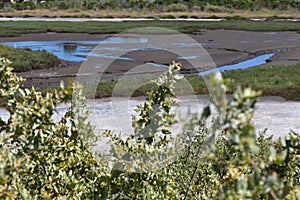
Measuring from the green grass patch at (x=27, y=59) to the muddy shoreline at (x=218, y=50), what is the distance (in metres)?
0.45

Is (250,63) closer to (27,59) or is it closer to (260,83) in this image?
(260,83)

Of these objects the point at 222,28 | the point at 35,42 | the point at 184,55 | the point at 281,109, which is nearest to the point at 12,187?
the point at 281,109

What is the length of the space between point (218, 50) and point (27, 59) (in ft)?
37.2

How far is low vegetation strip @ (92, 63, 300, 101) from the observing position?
14.0 meters

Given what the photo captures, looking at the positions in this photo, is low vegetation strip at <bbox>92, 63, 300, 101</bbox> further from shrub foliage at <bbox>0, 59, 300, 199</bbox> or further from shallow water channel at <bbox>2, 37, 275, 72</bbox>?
shrub foliage at <bbox>0, 59, 300, 199</bbox>

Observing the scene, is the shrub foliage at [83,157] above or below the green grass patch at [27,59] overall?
above

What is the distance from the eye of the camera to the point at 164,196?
2.92 meters

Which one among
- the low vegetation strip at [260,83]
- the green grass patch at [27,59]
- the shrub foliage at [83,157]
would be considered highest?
the shrub foliage at [83,157]

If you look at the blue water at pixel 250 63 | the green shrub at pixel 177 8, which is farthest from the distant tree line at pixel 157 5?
the blue water at pixel 250 63

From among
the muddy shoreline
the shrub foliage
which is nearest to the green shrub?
the muddy shoreline

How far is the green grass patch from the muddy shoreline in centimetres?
45

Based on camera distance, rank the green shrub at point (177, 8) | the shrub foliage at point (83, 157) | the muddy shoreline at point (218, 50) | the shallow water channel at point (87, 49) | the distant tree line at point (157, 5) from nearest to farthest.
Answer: the shrub foliage at point (83, 157) < the muddy shoreline at point (218, 50) < the shallow water channel at point (87, 49) < the distant tree line at point (157, 5) < the green shrub at point (177, 8)

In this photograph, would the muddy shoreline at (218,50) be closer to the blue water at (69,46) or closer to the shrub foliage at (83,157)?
the blue water at (69,46)

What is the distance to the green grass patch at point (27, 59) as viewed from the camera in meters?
21.6
